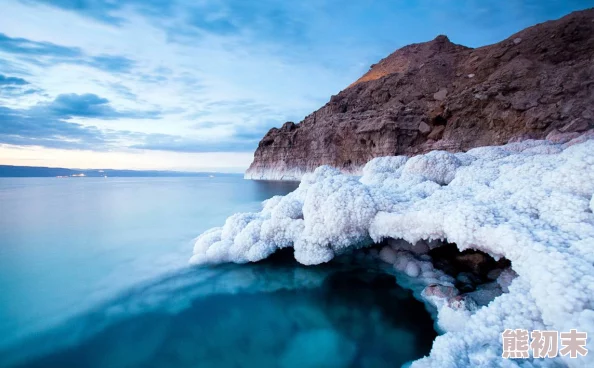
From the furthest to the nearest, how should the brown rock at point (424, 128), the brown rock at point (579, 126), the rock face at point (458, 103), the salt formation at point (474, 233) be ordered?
the brown rock at point (424, 128)
the rock face at point (458, 103)
the brown rock at point (579, 126)
the salt formation at point (474, 233)

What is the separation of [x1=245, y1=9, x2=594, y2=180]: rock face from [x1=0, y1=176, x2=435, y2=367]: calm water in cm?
1705

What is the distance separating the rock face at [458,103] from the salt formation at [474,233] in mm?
14903

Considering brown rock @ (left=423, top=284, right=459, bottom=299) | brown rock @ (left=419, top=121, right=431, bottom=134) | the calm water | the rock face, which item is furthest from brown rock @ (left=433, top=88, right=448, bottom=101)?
brown rock @ (left=423, top=284, right=459, bottom=299)

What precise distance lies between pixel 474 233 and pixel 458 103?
26.5 m

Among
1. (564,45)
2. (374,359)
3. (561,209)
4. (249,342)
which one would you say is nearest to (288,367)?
(249,342)

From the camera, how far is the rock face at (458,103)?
19.7 metres

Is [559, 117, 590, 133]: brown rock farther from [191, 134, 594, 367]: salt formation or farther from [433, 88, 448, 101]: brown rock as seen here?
[433, 88, 448, 101]: brown rock

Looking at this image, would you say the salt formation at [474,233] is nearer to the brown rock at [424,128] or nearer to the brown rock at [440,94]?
the brown rock at [424,128]

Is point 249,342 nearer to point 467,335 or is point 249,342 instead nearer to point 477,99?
point 467,335

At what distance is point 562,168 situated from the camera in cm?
389

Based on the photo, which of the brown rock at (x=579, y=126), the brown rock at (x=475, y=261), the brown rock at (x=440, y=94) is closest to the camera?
the brown rock at (x=475, y=261)

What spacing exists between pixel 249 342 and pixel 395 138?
30.7 metres
